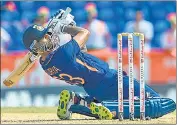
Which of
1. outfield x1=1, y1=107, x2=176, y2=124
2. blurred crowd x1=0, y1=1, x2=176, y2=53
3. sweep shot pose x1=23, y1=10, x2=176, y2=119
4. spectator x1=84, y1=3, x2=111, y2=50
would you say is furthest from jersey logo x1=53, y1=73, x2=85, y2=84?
blurred crowd x1=0, y1=1, x2=176, y2=53

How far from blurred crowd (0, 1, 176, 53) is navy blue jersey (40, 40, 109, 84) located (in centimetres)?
603

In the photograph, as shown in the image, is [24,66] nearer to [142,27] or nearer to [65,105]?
[65,105]

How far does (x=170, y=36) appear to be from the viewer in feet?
47.0

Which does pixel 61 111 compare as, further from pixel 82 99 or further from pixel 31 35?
pixel 31 35

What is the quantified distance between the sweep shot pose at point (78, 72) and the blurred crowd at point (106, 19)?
5.98m

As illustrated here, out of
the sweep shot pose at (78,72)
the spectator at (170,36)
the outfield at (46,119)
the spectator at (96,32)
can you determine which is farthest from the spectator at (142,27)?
the sweep shot pose at (78,72)

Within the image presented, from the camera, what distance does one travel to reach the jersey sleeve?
746cm

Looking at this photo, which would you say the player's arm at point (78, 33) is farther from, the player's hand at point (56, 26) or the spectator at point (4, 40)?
the spectator at point (4, 40)

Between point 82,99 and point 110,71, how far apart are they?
44 centimetres

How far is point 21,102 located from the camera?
508 inches

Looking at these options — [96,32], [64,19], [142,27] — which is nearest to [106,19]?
[96,32]

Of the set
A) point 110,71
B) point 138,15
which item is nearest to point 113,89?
point 110,71

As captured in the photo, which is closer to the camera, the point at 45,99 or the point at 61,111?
the point at 61,111

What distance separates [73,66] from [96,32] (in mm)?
6328
